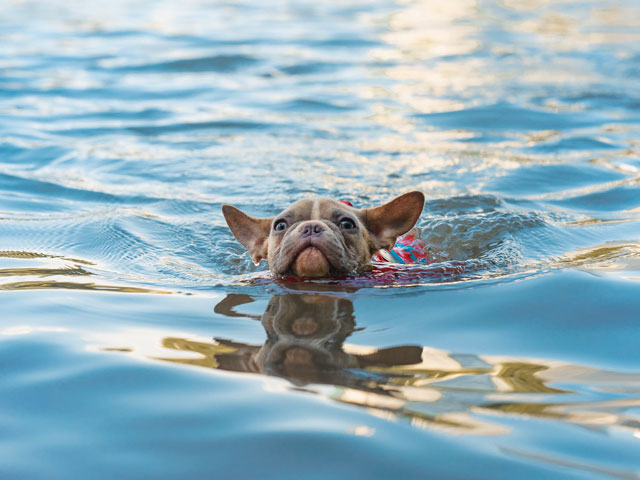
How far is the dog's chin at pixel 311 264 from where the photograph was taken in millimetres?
5137

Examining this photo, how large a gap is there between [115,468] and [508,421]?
139cm

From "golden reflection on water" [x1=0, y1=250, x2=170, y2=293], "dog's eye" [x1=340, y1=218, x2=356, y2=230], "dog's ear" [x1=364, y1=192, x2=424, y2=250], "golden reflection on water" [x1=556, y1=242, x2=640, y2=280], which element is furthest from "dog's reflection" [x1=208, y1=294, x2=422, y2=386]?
"golden reflection on water" [x1=556, y1=242, x2=640, y2=280]

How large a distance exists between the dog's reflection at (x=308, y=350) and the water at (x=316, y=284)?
0.02m

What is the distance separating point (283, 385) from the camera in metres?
3.22

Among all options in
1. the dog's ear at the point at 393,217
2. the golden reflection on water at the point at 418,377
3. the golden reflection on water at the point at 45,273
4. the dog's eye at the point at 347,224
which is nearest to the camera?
the golden reflection on water at the point at 418,377

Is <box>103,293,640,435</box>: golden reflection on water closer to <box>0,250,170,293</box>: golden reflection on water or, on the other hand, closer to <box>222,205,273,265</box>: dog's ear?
<box>0,250,170,293</box>: golden reflection on water

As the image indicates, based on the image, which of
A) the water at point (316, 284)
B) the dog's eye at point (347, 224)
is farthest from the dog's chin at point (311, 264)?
the dog's eye at point (347, 224)

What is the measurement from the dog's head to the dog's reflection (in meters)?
0.64

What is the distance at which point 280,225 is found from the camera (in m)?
5.65

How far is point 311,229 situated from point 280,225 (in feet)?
1.78

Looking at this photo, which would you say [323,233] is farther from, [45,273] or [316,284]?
[45,273]

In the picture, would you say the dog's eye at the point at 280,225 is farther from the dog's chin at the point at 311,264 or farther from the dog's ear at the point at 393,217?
the dog's ear at the point at 393,217

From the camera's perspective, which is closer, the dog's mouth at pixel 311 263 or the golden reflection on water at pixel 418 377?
the golden reflection on water at pixel 418 377

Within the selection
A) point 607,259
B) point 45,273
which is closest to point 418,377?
point 607,259
